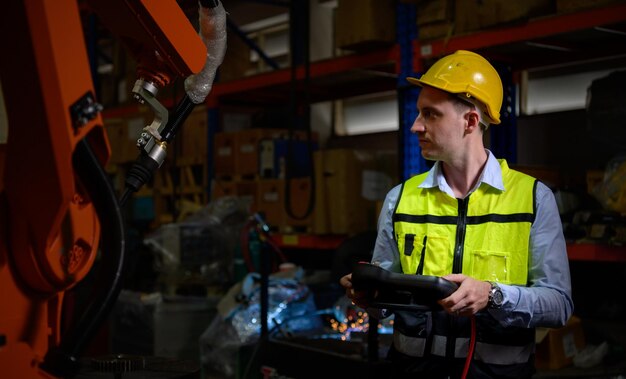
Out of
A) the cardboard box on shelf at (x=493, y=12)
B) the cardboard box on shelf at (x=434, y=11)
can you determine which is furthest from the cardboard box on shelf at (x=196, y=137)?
the cardboard box on shelf at (x=493, y=12)

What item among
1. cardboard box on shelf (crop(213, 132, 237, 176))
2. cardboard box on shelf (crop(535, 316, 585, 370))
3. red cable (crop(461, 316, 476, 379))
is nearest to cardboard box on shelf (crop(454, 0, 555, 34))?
cardboard box on shelf (crop(535, 316, 585, 370))

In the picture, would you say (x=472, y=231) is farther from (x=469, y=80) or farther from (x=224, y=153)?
(x=224, y=153)

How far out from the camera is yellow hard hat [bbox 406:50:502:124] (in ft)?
8.94

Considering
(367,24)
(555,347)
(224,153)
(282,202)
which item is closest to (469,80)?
(555,347)

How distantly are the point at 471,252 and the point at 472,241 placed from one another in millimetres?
36

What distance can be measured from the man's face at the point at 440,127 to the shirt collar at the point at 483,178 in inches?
3.0

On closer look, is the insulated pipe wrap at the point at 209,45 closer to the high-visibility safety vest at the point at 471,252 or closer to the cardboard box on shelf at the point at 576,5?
the high-visibility safety vest at the point at 471,252

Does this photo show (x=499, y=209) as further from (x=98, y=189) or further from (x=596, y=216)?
(x=596, y=216)

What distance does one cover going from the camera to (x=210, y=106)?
8438mm

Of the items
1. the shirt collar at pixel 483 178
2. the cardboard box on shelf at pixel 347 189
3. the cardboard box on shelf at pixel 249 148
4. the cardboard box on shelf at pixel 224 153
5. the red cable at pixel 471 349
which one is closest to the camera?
the red cable at pixel 471 349

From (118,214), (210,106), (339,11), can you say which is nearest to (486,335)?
(118,214)

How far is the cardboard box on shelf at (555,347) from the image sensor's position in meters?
4.91

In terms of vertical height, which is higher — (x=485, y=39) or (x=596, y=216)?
(x=485, y=39)

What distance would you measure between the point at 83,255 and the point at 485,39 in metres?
3.94
